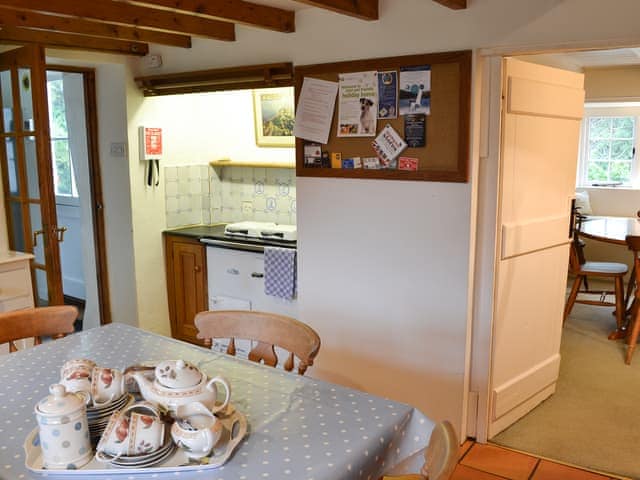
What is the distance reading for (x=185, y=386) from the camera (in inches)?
56.4

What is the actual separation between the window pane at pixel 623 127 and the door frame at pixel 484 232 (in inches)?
176

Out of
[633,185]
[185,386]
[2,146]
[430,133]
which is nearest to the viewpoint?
[185,386]

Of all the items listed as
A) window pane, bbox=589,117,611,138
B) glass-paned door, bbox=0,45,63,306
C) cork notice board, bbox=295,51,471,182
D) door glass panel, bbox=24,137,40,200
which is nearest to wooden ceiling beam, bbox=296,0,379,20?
cork notice board, bbox=295,51,471,182

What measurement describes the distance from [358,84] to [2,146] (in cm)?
204

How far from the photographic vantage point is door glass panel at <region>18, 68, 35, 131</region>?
3.17m

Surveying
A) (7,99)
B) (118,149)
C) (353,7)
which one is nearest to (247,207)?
(118,149)

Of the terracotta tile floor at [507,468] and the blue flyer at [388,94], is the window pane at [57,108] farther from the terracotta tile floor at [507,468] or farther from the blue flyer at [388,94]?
the terracotta tile floor at [507,468]

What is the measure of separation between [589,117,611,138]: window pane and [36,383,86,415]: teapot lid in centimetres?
648

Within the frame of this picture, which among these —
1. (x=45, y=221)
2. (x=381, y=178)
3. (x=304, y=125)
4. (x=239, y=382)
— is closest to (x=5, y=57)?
(x=45, y=221)

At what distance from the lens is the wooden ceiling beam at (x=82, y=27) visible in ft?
9.71

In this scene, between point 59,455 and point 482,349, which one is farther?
point 482,349

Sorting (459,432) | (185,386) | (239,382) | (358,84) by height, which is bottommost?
(459,432)

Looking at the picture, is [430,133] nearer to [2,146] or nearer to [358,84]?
[358,84]

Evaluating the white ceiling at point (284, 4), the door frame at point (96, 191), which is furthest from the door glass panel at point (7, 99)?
the white ceiling at point (284, 4)
